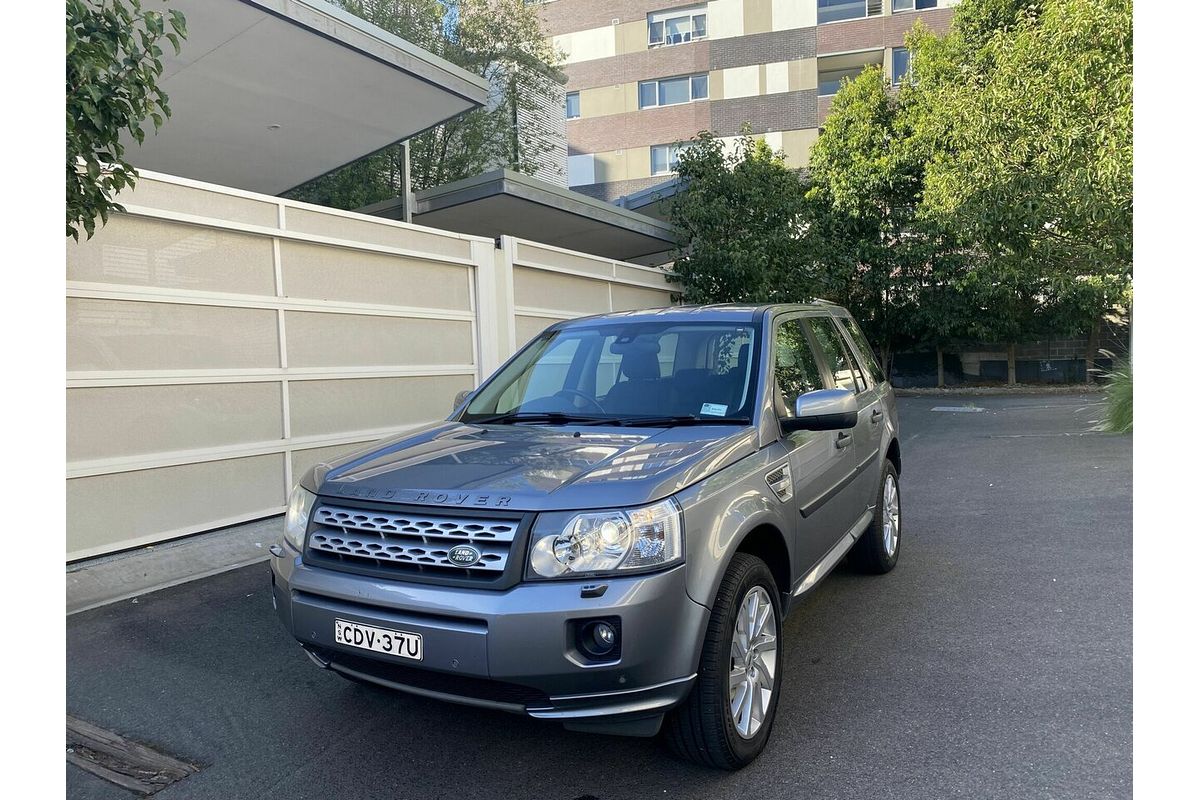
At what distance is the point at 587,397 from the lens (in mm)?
3971

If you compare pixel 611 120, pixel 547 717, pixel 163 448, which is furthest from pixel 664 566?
pixel 611 120

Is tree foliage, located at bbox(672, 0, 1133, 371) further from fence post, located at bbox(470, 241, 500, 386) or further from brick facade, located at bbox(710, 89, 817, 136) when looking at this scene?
brick facade, located at bbox(710, 89, 817, 136)

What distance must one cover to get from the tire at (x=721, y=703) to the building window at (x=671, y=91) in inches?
1192

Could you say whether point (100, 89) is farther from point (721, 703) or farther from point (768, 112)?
point (768, 112)

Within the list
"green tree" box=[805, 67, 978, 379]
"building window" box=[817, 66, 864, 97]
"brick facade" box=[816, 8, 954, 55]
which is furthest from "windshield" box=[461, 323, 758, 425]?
"building window" box=[817, 66, 864, 97]

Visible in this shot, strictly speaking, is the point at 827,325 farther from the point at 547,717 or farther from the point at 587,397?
the point at 547,717

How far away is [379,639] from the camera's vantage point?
8.91 ft

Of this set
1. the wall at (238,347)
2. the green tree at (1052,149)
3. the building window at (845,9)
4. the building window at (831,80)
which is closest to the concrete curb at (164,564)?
the wall at (238,347)

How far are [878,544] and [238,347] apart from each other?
4.99 metres

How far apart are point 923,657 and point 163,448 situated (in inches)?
205

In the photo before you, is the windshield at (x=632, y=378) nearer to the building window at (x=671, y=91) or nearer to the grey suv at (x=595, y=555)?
the grey suv at (x=595, y=555)

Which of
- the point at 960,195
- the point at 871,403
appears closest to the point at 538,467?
the point at 871,403

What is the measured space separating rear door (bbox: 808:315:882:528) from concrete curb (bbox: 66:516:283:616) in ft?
13.9

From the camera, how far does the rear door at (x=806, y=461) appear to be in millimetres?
3594
